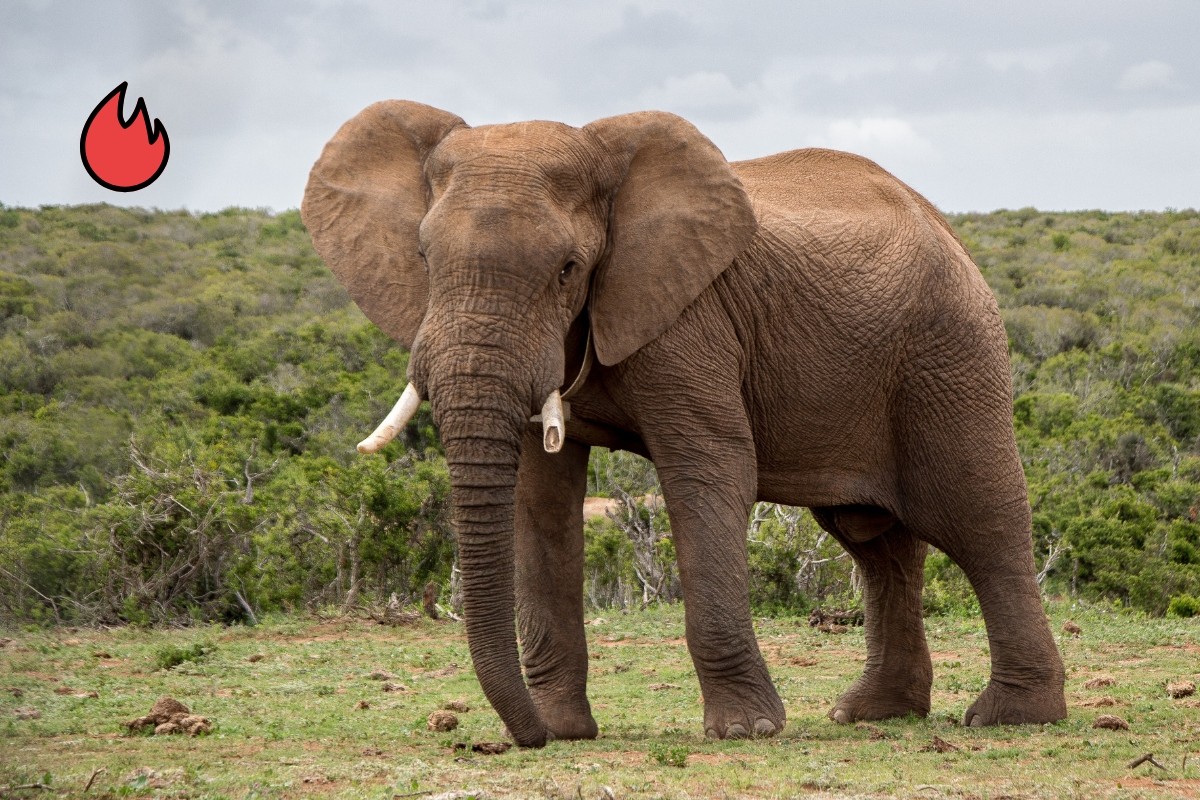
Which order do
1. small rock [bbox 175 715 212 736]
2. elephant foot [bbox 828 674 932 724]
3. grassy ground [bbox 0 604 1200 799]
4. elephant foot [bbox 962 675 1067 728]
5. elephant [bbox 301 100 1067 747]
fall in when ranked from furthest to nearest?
1. elephant foot [bbox 828 674 932 724]
2. elephant foot [bbox 962 675 1067 728]
3. small rock [bbox 175 715 212 736]
4. elephant [bbox 301 100 1067 747]
5. grassy ground [bbox 0 604 1200 799]

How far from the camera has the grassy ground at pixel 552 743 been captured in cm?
541

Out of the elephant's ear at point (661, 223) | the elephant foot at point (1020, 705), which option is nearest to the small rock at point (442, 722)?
the elephant's ear at point (661, 223)

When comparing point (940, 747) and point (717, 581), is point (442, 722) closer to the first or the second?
point (717, 581)

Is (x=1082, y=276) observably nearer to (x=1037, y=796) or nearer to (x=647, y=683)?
(x=647, y=683)

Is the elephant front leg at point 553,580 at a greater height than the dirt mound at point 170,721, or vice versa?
the elephant front leg at point 553,580

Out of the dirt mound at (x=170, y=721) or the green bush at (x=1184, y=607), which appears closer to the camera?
the dirt mound at (x=170, y=721)

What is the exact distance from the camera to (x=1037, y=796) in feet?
17.3

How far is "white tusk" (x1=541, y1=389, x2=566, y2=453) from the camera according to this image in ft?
19.9

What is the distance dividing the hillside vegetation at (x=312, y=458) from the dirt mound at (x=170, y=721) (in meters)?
5.40

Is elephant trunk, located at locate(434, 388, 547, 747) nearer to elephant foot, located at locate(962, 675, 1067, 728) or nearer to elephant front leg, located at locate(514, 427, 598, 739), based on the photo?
elephant front leg, located at locate(514, 427, 598, 739)

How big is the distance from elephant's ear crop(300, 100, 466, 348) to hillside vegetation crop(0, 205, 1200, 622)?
612cm

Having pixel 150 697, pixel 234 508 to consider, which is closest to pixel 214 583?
pixel 234 508

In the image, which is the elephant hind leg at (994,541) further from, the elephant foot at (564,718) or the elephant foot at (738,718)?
the elephant foot at (564,718)

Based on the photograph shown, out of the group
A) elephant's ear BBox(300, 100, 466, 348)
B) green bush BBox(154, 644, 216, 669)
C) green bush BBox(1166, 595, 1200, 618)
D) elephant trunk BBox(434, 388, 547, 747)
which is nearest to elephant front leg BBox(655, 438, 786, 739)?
elephant trunk BBox(434, 388, 547, 747)
